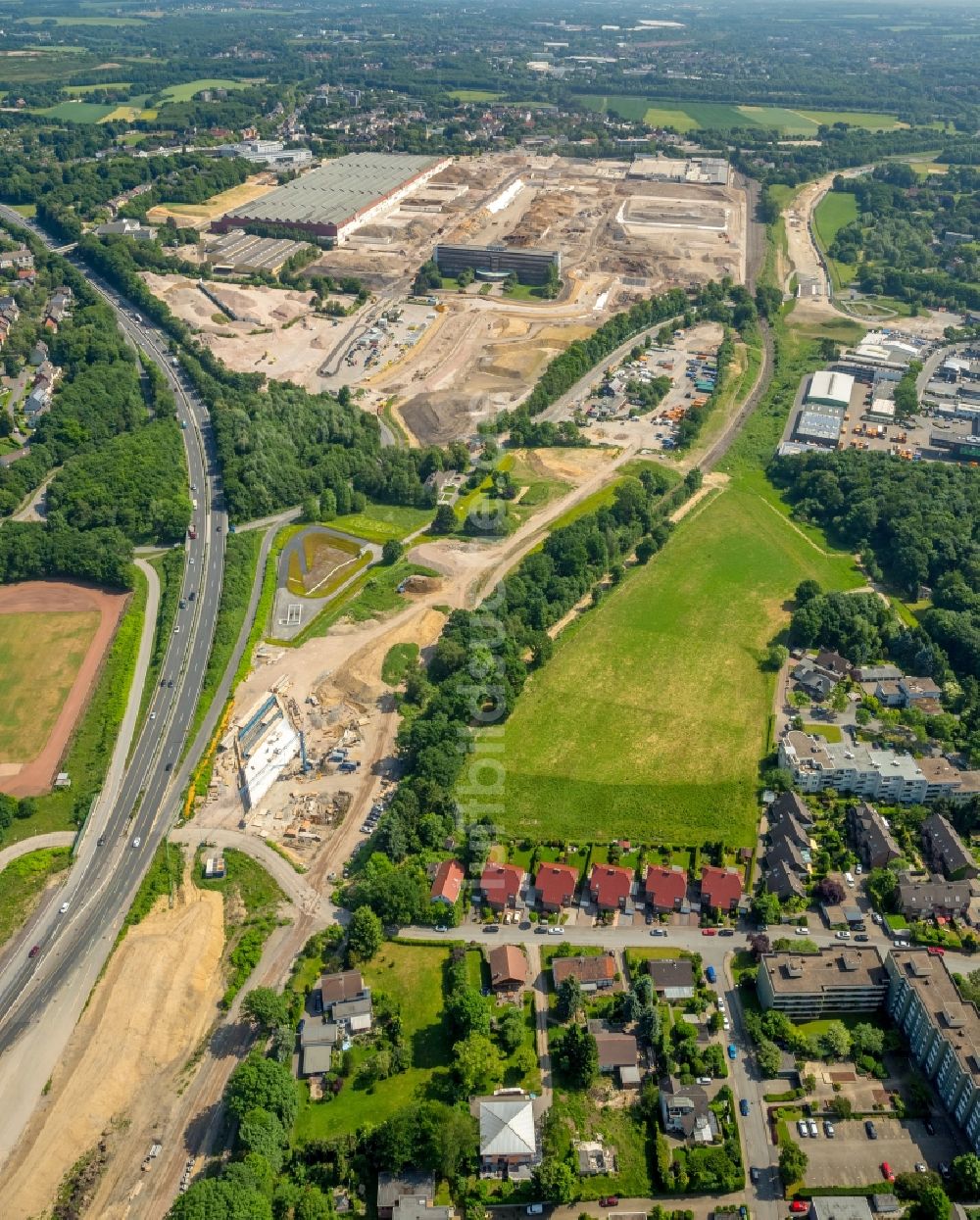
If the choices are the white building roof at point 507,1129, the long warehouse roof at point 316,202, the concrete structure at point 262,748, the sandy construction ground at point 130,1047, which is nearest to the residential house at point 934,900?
the white building roof at point 507,1129

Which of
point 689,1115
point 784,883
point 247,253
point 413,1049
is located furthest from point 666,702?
point 247,253

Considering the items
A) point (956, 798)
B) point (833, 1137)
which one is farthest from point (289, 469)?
point (833, 1137)

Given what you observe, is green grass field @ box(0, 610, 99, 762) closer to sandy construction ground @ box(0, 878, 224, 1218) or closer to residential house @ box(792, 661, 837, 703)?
sandy construction ground @ box(0, 878, 224, 1218)

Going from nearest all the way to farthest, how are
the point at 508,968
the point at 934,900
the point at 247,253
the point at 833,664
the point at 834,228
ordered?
1. the point at 508,968
2. the point at 934,900
3. the point at 833,664
4. the point at 247,253
5. the point at 834,228

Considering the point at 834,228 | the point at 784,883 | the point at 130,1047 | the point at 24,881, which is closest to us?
the point at 130,1047

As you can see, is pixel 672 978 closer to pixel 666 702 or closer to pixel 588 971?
pixel 588 971

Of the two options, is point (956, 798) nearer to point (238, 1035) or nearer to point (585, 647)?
point (585, 647)

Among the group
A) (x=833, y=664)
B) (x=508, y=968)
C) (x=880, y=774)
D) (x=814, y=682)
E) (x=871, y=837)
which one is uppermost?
(x=833, y=664)
